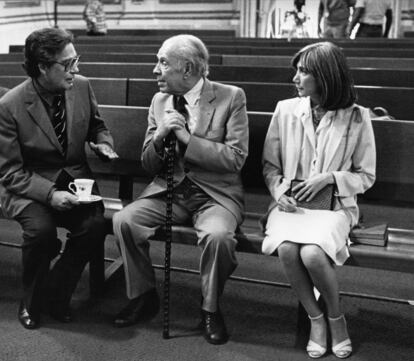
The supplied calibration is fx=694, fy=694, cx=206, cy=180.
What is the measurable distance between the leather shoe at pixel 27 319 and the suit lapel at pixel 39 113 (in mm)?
769

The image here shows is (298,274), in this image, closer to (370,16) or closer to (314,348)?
(314,348)

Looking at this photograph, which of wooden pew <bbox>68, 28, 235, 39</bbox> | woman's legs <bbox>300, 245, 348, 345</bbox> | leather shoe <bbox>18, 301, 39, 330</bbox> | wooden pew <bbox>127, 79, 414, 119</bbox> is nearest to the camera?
woman's legs <bbox>300, 245, 348, 345</bbox>

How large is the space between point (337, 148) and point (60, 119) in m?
1.30

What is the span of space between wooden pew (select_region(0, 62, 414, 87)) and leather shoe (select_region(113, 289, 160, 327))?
2.68 meters

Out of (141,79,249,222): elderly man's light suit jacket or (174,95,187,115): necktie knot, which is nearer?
(141,79,249,222): elderly man's light suit jacket

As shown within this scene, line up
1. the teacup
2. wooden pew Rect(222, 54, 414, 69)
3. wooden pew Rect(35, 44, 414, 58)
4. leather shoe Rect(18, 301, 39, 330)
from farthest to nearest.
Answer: wooden pew Rect(35, 44, 414, 58), wooden pew Rect(222, 54, 414, 69), leather shoe Rect(18, 301, 39, 330), the teacup

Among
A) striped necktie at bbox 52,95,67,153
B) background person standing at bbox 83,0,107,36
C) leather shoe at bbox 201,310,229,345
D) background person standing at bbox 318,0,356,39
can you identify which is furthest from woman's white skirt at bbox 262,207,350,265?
background person standing at bbox 83,0,107,36

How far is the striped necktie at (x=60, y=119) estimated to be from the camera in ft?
10.7

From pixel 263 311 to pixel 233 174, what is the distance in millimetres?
681

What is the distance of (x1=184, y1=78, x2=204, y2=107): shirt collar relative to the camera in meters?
3.20

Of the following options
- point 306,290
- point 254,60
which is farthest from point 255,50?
point 306,290

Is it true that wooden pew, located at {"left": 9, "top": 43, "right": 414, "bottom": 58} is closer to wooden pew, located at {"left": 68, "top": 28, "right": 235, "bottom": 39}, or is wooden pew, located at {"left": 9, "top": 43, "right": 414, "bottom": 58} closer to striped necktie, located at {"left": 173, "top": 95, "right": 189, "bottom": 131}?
wooden pew, located at {"left": 68, "top": 28, "right": 235, "bottom": 39}

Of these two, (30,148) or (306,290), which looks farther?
(30,148)

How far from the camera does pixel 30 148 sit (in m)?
3.19
